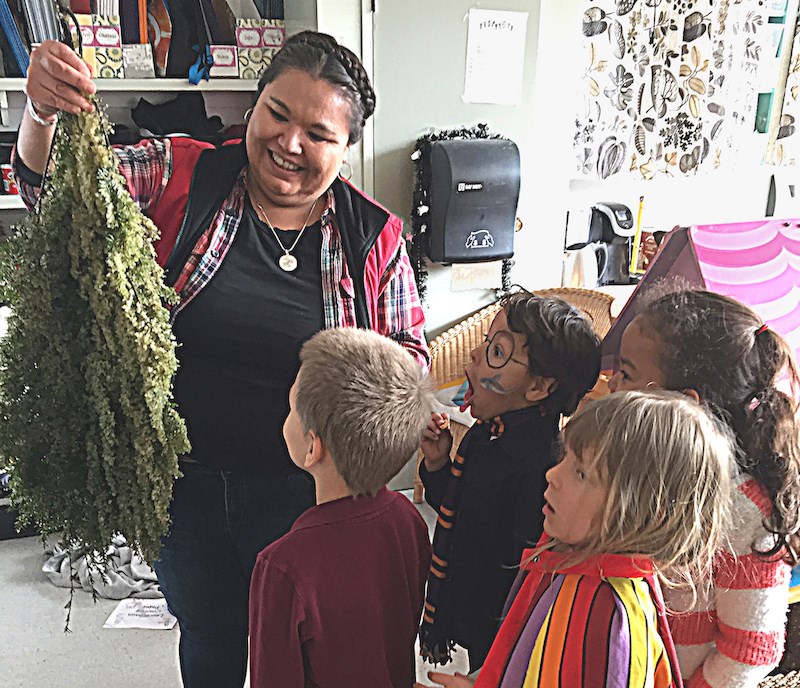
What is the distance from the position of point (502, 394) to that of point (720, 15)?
255 cm

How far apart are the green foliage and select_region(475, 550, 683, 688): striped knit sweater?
0.60 meters

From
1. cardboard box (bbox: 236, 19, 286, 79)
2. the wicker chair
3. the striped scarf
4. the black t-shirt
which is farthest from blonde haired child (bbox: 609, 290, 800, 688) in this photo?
cardboard box (bbox: 236, 19, 286, 79)

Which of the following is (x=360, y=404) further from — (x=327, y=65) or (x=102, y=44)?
(x=102, y=44)

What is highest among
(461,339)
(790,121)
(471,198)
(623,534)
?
(790,121)

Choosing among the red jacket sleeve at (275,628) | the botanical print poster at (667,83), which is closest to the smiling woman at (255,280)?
the red jacket sleeve at (275,628)

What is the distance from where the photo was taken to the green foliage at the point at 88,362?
1017mm

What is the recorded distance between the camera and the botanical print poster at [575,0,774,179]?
2895mm

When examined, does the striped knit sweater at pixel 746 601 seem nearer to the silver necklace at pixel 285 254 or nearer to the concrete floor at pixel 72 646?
the silver necklace at pixel 285 254

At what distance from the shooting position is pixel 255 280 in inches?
50.7

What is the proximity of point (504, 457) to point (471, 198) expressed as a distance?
149cm

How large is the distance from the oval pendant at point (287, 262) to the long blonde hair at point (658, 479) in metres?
0.63

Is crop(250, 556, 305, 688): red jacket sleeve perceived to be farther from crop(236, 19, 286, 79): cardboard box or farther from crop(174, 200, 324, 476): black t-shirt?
crop(236, 19, 286, 79): cardboard box

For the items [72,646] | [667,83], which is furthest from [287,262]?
[667,83]

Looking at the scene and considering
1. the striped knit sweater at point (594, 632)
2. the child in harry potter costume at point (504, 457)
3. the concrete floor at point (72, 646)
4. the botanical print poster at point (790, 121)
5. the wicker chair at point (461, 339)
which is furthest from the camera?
the botanical print poster at point (790, 121)
